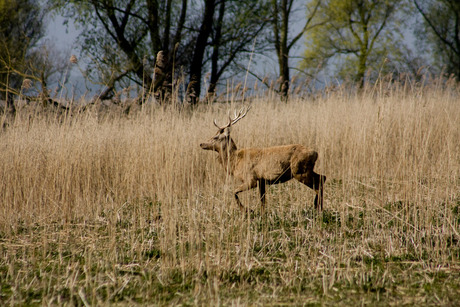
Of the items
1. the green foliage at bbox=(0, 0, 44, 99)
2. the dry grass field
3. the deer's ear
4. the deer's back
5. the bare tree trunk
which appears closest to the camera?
the dry grass field

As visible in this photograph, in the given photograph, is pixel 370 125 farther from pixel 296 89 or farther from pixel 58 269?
pixel 58 269

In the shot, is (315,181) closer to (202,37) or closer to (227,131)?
(227,131)

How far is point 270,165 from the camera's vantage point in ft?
13.8

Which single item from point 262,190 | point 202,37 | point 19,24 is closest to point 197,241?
point 262,190

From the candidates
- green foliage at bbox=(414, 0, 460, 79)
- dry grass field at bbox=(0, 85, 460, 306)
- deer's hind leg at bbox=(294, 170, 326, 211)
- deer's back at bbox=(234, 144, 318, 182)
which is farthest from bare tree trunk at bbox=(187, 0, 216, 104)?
green foliage at bbox=(414, 0, 460, 79)

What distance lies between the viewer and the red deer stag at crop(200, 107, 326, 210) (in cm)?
414

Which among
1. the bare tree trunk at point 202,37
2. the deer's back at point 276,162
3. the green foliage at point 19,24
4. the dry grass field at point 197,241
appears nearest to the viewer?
the dry grass field at point 197,241

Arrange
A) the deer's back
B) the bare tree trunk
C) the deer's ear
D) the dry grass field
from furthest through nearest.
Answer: the bare tree trunk
the deer's ear
the deer's back
the dry grass field

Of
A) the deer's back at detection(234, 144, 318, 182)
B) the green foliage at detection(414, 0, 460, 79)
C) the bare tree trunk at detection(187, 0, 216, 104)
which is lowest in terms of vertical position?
the deer's back at detection(234, 144, 318, 182)

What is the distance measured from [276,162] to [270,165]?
7 centimetres

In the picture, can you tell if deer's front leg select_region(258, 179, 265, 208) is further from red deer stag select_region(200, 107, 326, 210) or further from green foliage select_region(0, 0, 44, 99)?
green foliage select_region(0, 0, 44, 99)

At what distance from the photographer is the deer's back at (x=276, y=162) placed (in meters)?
4.12

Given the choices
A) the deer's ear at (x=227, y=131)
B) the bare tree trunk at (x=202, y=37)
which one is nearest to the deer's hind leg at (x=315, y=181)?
the deer's ear at (x=227, y=131)

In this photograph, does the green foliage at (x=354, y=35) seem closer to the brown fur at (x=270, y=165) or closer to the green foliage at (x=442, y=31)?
the green foliage at (x=442, y=31)
